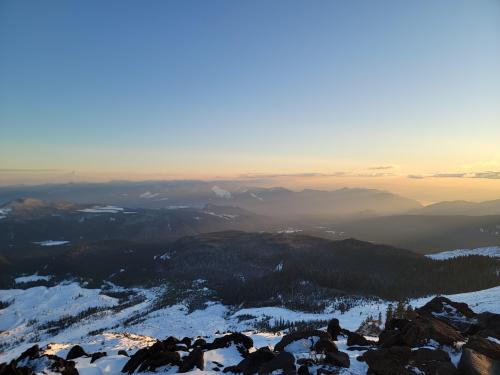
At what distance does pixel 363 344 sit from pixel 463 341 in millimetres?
7668

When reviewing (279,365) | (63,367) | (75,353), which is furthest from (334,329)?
(75,353)

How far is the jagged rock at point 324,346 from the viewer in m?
26.2

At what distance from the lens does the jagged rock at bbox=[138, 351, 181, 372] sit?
91.2 ft

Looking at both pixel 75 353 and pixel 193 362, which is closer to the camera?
pixel 193 362

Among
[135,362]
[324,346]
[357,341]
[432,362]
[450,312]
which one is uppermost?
[432,362]

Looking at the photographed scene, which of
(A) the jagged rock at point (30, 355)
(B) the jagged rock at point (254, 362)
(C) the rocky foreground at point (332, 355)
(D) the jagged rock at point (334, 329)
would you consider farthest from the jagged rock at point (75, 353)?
(D) the jagged rock at point (334, 329)

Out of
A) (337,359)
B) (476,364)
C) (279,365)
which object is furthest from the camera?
(279,365)

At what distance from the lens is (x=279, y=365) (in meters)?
24.0

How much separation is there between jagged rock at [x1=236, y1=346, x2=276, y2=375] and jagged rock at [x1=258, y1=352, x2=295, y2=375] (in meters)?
1.12

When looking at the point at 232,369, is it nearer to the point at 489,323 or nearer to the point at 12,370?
the point at 12,370

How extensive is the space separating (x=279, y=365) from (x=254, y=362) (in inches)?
→ 104

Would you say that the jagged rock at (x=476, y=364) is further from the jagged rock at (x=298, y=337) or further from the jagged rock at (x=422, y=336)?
the jagged rock at (x=298, y=337)

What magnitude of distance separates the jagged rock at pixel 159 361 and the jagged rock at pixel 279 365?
25.0ft

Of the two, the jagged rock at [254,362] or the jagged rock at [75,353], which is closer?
the jagged rock at [254,362]
